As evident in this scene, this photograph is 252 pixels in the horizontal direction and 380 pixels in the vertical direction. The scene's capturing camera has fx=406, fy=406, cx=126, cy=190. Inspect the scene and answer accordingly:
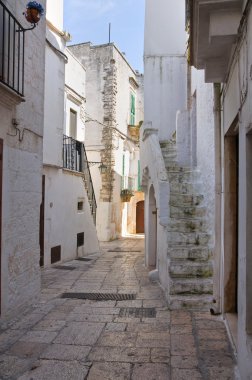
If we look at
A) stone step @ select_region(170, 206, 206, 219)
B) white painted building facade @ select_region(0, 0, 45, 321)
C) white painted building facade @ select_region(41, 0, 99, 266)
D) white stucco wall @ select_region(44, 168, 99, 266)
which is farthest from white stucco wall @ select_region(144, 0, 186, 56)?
stone step @ select_region(170, 206, 206, 219)

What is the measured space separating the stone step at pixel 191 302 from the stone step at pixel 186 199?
7.53 ft

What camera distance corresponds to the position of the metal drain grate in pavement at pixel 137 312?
571cm

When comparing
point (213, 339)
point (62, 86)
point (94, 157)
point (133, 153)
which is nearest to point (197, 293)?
point (213, 339)

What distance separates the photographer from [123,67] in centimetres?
2222

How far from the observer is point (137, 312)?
5871 millimetres

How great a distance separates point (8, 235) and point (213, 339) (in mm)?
2848

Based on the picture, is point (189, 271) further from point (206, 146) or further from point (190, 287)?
point (206, 146)

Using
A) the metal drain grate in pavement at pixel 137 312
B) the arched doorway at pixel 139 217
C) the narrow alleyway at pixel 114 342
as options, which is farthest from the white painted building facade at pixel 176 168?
the arched doorway at pixel 139 217

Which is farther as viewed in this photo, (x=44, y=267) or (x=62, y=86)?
(x=62, y=86)

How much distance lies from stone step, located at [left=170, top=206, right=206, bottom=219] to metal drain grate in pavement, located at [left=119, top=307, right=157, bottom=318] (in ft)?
6.82

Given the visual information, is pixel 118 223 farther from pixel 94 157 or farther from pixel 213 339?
pixel 213 339

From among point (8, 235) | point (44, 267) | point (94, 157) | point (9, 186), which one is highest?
point (94, 157)

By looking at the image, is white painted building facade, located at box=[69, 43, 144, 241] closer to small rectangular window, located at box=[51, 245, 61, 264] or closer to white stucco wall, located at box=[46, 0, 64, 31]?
small rectangular window, located at box=[51, 245, 61, 264]

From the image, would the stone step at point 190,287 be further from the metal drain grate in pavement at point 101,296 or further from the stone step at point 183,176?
the stone step at point 183,176
